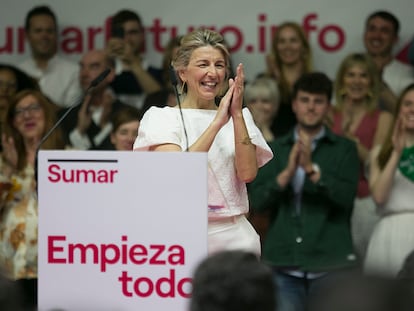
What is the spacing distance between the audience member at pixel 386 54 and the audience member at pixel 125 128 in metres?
1.74

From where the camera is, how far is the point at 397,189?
7.57 m

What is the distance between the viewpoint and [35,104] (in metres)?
7.78

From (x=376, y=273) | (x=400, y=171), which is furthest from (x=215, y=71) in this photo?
(x=376, y=273)

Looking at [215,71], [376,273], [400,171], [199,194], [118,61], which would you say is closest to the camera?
[376,273]

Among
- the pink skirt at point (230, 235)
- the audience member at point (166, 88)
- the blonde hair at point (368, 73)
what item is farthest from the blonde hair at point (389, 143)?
the pink skirt at point (230, 235)

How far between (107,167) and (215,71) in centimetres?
98

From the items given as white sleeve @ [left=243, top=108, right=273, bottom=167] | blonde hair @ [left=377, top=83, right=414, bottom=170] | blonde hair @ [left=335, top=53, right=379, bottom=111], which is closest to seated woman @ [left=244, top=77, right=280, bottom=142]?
blonde hair @ [left=335, top=53, right=379, bottom=111]

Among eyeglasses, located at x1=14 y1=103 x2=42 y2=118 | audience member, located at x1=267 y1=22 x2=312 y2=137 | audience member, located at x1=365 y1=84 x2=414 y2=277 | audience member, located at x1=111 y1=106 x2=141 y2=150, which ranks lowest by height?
audience member, located at x1=365 y1=84 x2=414 y2=277

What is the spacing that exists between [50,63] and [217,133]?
3.82 metres

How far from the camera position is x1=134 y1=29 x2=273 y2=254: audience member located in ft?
17.3

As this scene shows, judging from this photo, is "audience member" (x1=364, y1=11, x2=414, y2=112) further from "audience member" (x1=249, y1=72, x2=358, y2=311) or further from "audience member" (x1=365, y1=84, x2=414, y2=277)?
"audience member" (x1=249, y1=72, x2=358, y2=311)

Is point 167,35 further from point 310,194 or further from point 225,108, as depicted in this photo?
point 225,108

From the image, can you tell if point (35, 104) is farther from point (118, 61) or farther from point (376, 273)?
point (376, 273)

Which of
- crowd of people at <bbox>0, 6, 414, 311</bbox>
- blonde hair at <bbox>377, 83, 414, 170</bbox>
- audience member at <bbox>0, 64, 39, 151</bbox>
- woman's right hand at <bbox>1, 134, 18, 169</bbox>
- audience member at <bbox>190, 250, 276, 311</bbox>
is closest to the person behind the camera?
audience member at <bbox>190, 250, 276, 311</bbox>
